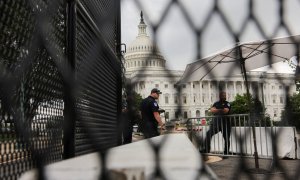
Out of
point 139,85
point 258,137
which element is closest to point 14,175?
point 139,85

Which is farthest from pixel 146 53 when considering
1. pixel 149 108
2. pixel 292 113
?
pixel 292 113

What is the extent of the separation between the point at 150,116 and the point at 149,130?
0.12 feet

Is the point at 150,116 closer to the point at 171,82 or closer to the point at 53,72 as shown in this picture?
the point at 171,82

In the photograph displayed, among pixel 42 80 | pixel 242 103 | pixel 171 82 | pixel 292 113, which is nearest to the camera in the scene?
pixel 171 82

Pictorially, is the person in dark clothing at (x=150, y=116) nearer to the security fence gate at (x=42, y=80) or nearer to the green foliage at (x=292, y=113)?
the security fence gate at (x=42, y=80)

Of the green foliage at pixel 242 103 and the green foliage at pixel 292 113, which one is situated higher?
the green foliage at pixel 242 103

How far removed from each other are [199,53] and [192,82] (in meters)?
0.07

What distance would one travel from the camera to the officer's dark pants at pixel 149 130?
3.11 ft

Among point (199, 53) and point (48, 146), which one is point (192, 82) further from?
point (48, 146)

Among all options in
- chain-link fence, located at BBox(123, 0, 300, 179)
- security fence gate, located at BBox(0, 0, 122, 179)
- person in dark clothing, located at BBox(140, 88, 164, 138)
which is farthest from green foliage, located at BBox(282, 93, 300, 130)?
security fence gate, located at BBox(0, 0, 122, 179)

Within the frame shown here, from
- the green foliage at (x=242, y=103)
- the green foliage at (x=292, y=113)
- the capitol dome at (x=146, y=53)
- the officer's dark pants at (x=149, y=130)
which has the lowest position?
the officer's dark pants at (x=149, y=130)

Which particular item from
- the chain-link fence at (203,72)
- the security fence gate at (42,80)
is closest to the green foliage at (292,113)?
the chain-link fence at (203,72)

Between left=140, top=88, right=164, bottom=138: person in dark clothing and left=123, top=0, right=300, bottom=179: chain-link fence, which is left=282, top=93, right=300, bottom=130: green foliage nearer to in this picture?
left=123, top=0, right=300, bottom=179: chain-link fence

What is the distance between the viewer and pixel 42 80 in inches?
54.8
